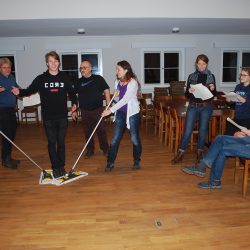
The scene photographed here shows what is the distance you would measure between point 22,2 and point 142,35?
423 centimetres

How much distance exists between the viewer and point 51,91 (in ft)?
12.0

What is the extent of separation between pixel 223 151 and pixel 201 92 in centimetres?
102

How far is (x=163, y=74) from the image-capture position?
31.0 feet

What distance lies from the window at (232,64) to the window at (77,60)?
4143 mm

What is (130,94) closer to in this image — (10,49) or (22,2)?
(22,2)

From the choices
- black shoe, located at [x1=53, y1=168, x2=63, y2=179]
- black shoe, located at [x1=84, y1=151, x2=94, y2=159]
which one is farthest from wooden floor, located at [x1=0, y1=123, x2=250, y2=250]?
black shoe, located at [x1=84, y1=151, x2=94, y2=159]

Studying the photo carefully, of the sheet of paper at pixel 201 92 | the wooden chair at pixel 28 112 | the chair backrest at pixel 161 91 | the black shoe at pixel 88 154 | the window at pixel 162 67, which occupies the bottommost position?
the black shoe at pixel 88 154

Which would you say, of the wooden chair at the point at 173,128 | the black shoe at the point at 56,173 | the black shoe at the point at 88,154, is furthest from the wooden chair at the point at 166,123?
the black shoe at the point at 56,173

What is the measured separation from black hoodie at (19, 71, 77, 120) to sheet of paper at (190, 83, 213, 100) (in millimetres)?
1766

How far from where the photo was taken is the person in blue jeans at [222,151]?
3.32 metres

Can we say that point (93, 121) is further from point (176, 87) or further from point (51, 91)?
point (176, 87)

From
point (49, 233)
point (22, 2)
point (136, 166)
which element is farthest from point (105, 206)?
point (22, 2)

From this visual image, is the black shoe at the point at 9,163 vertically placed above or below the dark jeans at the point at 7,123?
below

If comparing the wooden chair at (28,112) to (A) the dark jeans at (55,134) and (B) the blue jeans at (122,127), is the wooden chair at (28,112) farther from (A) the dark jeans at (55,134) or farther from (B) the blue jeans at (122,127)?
(B) the blue jeans at (122,127)
